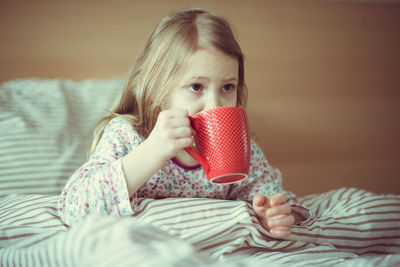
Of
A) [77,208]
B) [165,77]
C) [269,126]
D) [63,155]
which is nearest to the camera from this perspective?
[77,208]

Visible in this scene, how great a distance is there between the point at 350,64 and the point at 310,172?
514mm

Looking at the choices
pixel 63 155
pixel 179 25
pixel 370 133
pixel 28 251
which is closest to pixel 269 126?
pixel 370 133

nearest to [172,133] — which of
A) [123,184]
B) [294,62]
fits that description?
[123,184]

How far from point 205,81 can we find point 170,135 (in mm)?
175

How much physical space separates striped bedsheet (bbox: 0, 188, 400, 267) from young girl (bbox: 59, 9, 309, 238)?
0.04 meters

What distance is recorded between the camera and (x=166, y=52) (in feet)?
2.52

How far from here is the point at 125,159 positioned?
0.61 metres

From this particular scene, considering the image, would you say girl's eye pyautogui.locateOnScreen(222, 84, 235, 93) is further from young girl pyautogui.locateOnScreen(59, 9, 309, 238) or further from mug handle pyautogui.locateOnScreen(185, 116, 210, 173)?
mug handle pyautogui.locateOnScreen(185, 116, 210, 173)

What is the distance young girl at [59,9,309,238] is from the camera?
60cm

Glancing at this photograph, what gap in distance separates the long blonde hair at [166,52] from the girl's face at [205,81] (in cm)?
2

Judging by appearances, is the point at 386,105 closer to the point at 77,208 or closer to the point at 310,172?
the point at 310,172

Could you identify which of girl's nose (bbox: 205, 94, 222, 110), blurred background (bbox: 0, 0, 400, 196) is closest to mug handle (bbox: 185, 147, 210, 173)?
girl's nose (bbox: 205, 94, 222, 110)

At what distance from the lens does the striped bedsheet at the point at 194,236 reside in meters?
0.44

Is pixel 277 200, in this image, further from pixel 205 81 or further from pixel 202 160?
pixel 205 81
